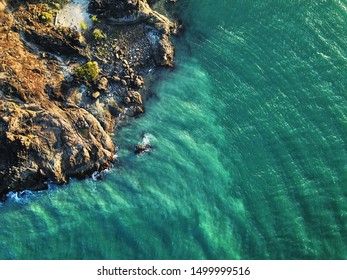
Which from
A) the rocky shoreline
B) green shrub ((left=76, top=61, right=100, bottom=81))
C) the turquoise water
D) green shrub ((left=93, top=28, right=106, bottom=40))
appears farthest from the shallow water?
the turquoise water

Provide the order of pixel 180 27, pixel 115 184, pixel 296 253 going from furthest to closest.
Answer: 1. pixel 180 27
2. pixel 115 184
3. pixel 296 253

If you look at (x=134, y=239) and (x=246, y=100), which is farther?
(x=246, y=100)

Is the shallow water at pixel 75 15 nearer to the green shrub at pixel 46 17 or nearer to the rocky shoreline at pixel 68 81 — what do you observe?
the rocky shoreline at pixel 68 81

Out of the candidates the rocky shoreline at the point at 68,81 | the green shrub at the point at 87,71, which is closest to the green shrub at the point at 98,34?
the rocky shoreline at the point at 68,81

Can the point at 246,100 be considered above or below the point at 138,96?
above

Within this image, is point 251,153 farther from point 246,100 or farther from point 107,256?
point 107,256

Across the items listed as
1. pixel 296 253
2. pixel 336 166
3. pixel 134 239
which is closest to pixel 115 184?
pixel 134 239
